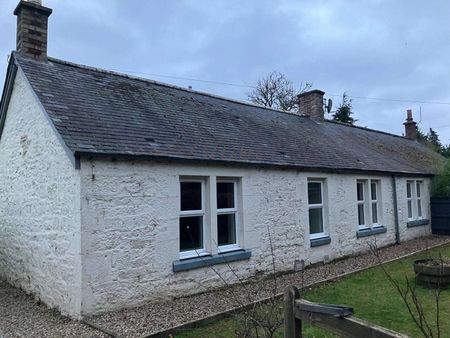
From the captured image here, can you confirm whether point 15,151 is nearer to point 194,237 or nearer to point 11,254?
point 11,254

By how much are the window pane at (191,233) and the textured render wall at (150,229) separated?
0.43 m

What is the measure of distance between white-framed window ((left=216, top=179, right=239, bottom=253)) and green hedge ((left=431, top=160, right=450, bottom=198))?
13483 mm

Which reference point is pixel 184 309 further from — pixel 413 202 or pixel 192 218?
pixel 413 202

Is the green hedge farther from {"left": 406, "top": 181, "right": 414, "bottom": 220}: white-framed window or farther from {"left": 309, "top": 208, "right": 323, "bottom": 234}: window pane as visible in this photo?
{"left": 309, "top": 208, "right": 323, "bottom": 234}: window pane

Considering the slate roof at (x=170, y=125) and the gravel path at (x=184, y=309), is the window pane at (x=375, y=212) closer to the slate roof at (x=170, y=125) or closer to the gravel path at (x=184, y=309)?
the slate roof at (x=170, y=125)

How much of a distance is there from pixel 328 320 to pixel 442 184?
18.3 m

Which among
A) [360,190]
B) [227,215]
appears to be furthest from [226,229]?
[360,190]

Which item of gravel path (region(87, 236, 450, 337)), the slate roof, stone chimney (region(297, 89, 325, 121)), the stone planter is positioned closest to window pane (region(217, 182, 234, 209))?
the slate roof

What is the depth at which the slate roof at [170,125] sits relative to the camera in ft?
25.2

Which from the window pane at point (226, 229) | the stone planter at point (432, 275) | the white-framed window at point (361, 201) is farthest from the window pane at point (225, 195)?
the white-framed window at point (361, 201)

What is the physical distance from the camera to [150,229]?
7.54 metres

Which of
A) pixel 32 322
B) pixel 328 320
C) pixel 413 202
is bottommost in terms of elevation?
pixel 32 322

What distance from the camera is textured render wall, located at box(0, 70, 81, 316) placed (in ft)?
22.6

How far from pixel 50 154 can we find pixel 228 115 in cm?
642
